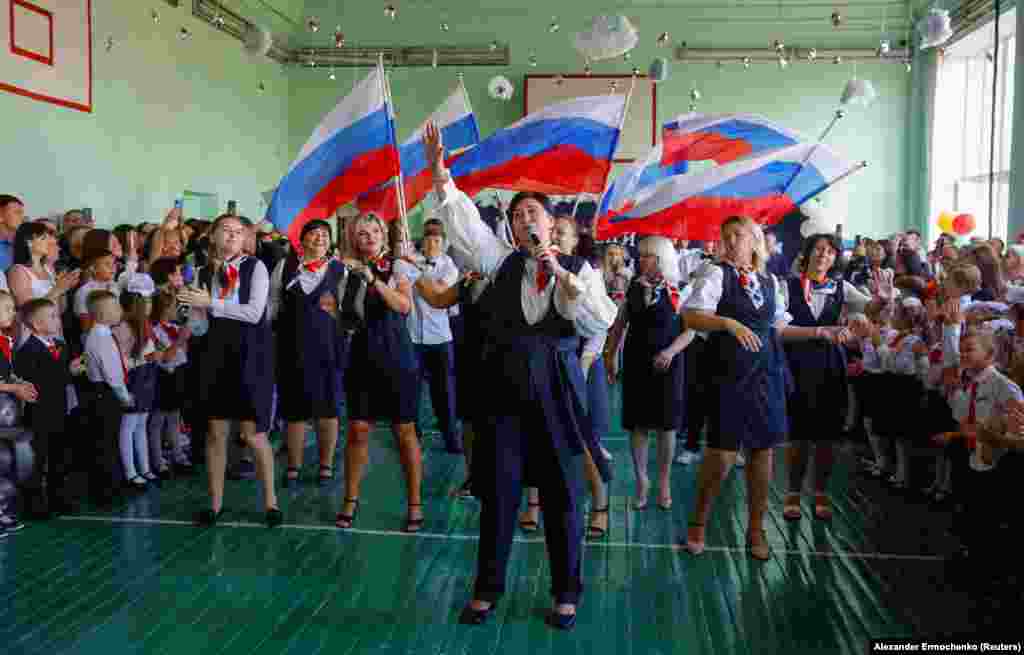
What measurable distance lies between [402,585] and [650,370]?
1.92 meters

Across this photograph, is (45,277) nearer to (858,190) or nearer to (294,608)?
(294,608)

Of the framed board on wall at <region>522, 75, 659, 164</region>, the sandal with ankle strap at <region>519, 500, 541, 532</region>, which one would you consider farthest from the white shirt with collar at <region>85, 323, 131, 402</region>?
the framed board on wall at <region>522, 75, 659, 164</region>

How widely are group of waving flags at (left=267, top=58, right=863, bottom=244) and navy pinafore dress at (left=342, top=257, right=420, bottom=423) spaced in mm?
525

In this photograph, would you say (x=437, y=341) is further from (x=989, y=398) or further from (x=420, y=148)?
(x=989, y=398)

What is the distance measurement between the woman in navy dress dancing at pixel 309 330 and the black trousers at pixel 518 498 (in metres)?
1.85

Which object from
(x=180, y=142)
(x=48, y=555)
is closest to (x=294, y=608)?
(x=48, y=555)

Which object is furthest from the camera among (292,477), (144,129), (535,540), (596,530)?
(144,129)

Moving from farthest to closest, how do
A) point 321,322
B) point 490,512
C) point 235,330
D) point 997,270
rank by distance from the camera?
point 997,270 < point 321,322 < point 235,330 < point 490,512

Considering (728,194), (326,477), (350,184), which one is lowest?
(326,477)

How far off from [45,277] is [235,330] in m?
1.82

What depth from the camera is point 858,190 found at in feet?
55.7

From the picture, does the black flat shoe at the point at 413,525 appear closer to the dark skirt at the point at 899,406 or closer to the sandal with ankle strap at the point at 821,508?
the sandal with ankle strap at the point at 821,508

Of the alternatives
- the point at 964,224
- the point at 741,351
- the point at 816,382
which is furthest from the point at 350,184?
the point at 964,224

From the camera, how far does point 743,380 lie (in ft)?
14.0
